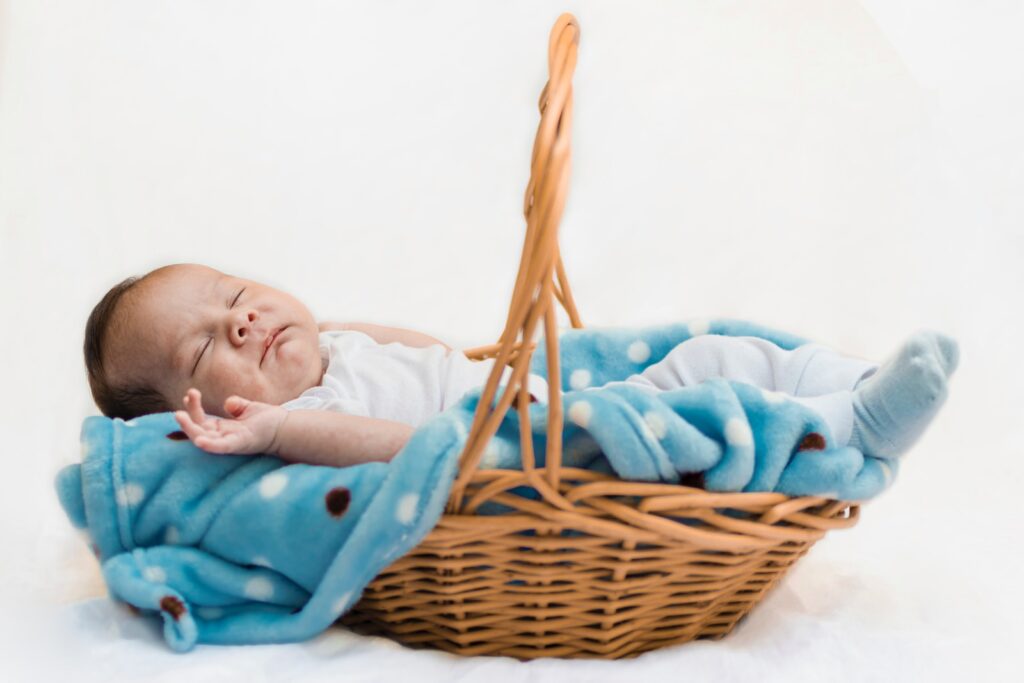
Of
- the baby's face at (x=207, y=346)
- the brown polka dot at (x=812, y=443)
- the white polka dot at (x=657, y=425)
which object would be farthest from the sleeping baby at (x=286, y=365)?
the white polka dot at (x=657, y=425)

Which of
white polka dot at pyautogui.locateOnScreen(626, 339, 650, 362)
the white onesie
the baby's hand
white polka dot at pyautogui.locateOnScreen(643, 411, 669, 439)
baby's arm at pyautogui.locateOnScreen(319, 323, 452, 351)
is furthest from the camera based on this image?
baby's arm at pyautogui.locateOnScreen(319, 323, 452, 351)

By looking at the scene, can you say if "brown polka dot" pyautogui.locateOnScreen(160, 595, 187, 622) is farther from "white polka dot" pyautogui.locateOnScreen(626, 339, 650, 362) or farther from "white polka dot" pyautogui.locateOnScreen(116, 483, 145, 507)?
"white polka dot" pyautogui.locateOnScreen(626, 339, 650, 362)

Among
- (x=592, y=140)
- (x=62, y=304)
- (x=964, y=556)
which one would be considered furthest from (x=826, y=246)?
(x=62, y=304)

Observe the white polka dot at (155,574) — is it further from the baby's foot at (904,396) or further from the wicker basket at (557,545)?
the baby's foot at (904,396)

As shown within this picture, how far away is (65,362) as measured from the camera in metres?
1.79

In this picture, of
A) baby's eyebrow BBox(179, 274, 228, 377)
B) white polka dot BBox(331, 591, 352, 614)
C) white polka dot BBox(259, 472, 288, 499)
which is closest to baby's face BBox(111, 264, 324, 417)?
baby's eyebrow BBox(179, 274, 228, 377)

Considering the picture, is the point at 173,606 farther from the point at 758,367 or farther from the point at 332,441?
the point at 758,367

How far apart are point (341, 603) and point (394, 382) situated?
42cm

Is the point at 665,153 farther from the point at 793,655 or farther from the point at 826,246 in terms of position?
the point at 793,655

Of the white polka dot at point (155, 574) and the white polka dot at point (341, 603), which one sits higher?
the white polka dot at point (341, 603)

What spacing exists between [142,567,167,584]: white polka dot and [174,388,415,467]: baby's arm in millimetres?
142

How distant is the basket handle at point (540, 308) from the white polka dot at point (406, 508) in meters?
0.04

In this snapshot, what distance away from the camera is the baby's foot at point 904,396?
3.76 ft

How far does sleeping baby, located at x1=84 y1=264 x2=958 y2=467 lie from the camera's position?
1.33 m
